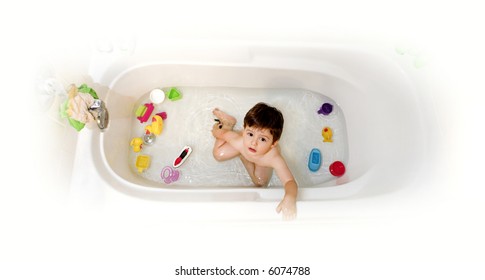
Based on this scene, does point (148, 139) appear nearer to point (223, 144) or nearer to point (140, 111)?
point (140, 111)

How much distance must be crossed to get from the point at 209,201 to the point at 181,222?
0.36 ft

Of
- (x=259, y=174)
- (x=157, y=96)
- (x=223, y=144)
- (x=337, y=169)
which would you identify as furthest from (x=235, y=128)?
(x=337, y=169)

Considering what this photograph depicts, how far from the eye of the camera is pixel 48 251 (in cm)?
100

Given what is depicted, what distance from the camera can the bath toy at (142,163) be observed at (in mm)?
1363

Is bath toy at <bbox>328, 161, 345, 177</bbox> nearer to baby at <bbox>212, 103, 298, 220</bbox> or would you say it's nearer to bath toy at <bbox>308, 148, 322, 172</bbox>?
bath toy at <bbox>308, 148, 322, 172</bbox>

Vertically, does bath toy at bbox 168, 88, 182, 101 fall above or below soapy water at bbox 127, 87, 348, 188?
above

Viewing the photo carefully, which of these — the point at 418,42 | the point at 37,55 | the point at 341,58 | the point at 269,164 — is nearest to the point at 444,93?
the point at 418,42

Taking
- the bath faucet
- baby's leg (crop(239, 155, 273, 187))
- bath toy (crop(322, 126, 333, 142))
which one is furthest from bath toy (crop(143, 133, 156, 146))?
bath toy (crop(322, 126, 333, 142))

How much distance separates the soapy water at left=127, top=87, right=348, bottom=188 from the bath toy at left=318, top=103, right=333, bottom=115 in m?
0.02

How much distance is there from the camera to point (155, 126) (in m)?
1.41

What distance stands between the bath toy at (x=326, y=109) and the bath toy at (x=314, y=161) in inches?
7.4

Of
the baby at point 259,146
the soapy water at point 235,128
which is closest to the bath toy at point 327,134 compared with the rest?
the soapy water at point 235,128

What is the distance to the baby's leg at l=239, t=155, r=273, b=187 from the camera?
134 centimetres

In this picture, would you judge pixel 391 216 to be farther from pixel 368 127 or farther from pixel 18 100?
pixel 18 100
